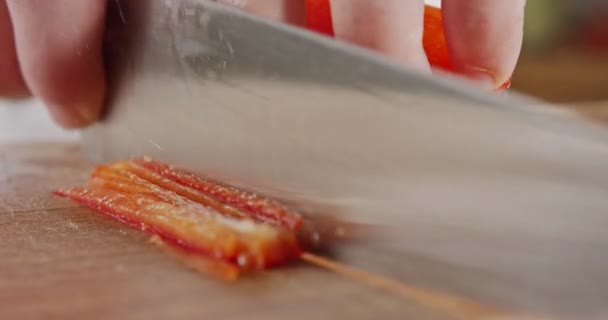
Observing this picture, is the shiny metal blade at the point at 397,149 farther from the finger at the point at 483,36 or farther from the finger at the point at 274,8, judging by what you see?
the finger at the point at 483,36

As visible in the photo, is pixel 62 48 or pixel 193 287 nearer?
pixel 193 287

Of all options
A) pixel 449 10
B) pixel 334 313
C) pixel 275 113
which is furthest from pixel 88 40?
pixel 334 313

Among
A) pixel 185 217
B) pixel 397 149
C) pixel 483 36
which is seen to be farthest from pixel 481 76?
pixel 185 217

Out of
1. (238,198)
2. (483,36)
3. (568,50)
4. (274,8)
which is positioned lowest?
(238,198)

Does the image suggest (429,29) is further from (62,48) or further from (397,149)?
(62,48)

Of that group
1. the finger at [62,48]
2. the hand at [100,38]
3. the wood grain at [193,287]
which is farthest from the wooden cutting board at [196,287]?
the finger at [62,48]

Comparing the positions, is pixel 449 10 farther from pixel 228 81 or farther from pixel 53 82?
pixel 53 82
